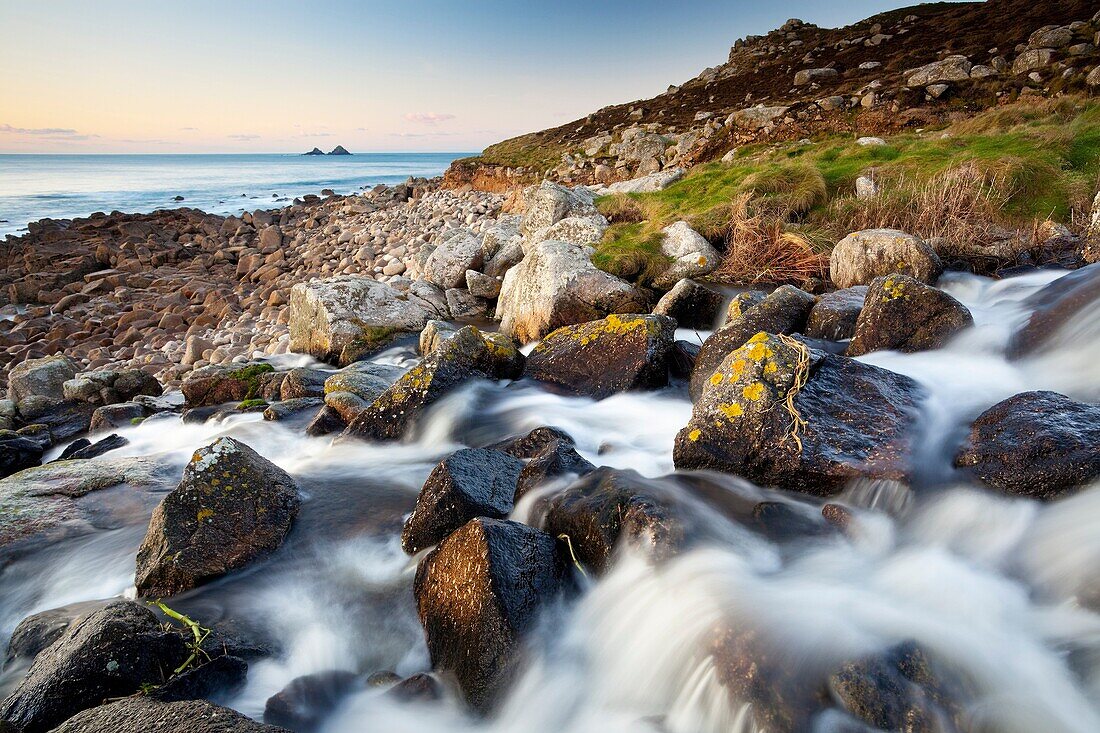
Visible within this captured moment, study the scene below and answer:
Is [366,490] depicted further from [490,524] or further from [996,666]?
[996,666]

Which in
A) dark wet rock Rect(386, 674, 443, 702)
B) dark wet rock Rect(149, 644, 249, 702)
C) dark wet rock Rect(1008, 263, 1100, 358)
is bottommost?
dark wet rock Rect(386, 674, 443, 702)

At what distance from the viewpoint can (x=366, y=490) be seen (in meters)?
5.83

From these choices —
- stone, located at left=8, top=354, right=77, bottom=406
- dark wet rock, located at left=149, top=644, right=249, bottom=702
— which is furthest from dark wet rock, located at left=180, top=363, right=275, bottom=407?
dark wet rock, located at left=149, top=644, right=249, bottom=702

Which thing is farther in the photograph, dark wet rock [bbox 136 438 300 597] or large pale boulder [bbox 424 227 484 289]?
large pale boulder [bbox 424 227 484 289]

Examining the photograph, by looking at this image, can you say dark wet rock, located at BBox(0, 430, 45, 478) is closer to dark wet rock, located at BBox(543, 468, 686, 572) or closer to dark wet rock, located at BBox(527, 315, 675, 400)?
dark wet rock, located at BBox(527, 315, 675, 400)

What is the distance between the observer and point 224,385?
9.14 metres

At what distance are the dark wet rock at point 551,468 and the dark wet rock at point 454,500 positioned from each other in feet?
0.39

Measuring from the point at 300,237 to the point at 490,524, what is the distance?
26270 millimetres

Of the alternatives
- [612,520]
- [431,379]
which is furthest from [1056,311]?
[431,379]

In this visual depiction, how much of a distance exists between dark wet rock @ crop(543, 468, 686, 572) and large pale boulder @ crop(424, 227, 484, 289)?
913 cm

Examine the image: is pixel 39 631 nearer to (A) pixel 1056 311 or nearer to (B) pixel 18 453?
(B) pixel 18 453

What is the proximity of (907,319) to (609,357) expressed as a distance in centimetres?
336

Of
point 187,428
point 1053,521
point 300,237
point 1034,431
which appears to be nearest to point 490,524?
point 1053,521

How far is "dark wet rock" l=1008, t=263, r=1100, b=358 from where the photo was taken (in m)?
6.08
